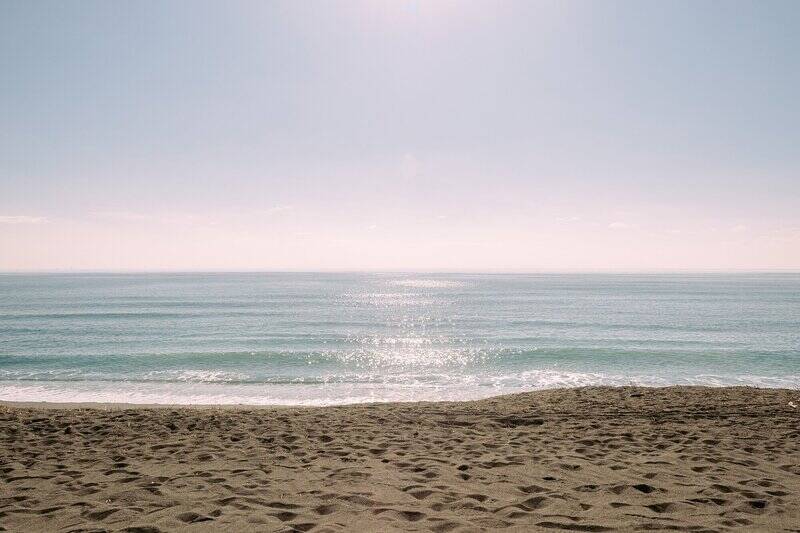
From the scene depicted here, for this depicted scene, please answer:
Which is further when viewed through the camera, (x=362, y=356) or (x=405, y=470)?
(x=362, y=356)

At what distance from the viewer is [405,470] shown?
739cm

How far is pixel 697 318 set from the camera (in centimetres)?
4706

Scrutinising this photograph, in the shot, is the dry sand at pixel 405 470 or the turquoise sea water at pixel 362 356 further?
the turquoise sea water at pixel 362 356

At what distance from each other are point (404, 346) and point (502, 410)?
65.9 feet

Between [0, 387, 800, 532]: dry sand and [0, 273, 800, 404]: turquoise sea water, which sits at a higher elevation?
[0, 387, 800, 532]: dry sand

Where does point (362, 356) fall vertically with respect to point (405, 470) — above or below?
below

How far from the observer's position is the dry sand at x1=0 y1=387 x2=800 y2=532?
18.5 feet

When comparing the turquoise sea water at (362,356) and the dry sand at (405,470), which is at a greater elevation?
the dry sand at (405,470)

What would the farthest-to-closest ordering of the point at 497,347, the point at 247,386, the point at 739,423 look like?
1. the point at 497,347
2. the point at 247,386
3. the point at 739,423

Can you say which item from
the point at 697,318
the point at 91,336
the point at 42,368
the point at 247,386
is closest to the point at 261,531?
the point at 247,386

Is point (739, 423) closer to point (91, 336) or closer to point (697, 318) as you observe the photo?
point (91, 336)

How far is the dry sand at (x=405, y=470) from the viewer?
564cm

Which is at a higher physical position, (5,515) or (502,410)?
(5,515)

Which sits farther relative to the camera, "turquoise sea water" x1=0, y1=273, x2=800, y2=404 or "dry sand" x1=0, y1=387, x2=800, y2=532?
"turquoise sea water" x1=0, y1=273, x2=800, y2=404
